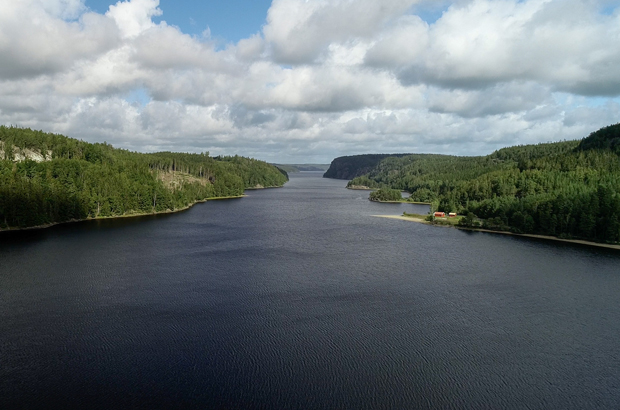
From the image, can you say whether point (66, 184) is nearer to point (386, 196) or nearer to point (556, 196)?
point (386, 196)

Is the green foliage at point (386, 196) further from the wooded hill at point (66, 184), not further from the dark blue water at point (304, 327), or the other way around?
the dark blue water at point (304, 327)

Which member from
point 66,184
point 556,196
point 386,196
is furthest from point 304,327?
point 386,196

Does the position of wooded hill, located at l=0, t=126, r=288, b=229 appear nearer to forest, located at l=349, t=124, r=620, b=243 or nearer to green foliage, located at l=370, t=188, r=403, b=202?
green foliage, located at l=370, t=188, r=403, b=202

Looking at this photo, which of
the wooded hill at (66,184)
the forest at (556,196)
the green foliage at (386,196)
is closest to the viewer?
the forest at (556,196)

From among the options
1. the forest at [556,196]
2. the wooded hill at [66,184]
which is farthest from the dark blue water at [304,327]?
the wooded hill at [66,184]

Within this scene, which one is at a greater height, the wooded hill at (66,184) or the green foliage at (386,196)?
the wooded hill at (66,184)

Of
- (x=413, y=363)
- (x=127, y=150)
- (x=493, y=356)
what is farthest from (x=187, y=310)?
(x=127, y=150)

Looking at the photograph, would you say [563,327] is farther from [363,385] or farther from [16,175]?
[16,175]

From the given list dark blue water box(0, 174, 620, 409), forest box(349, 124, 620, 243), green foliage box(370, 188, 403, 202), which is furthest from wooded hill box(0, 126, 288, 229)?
forest box(349, 124, 620, 243)
